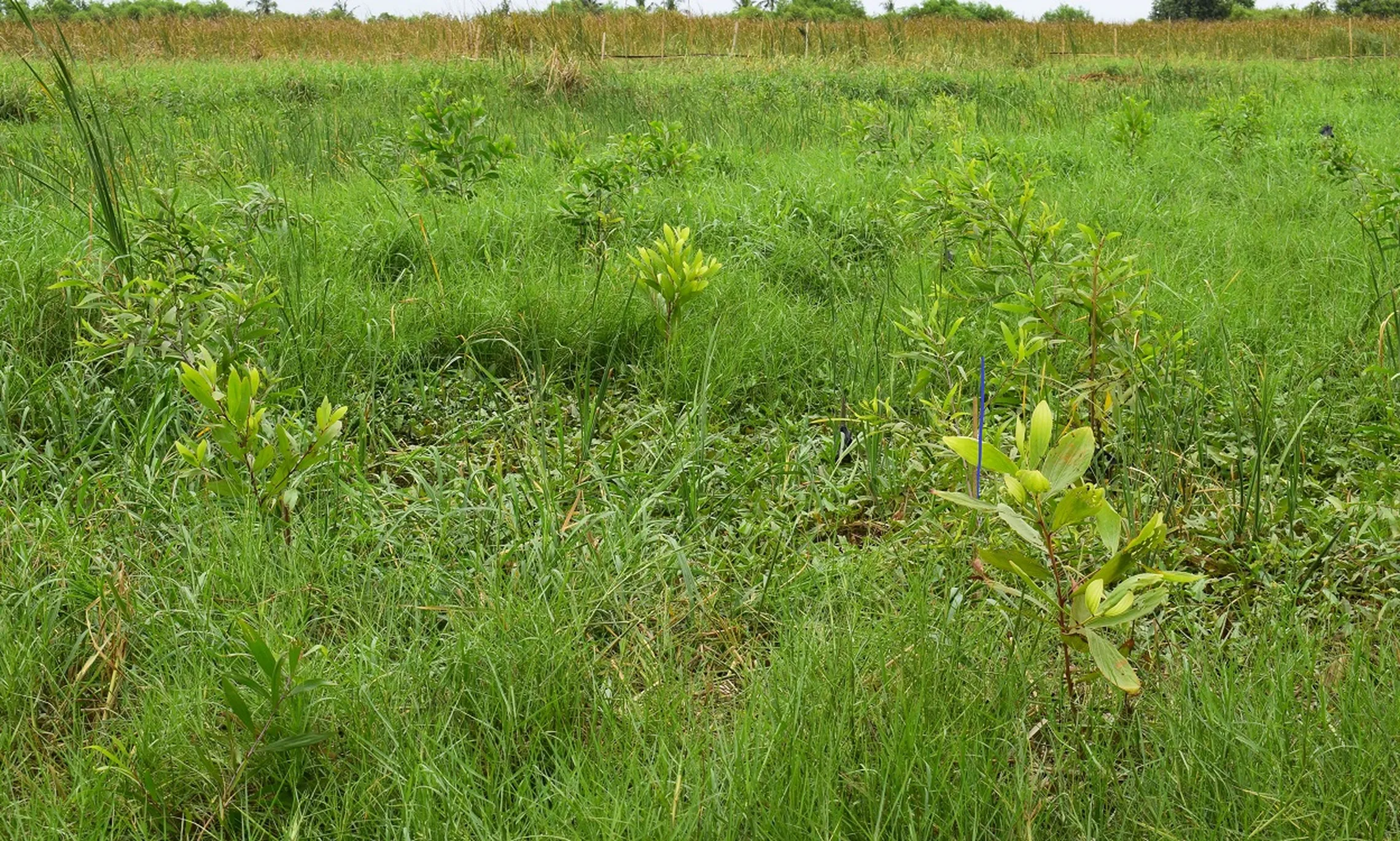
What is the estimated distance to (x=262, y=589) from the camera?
177cm

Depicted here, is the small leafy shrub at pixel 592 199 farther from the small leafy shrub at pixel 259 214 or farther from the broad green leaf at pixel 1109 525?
the broad green leaf at pixel 1109 525

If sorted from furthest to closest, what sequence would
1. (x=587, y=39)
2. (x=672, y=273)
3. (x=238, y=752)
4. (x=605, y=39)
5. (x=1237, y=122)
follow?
(x=605, y=39)
(x=587, y=39)
(x=1237, y=122)
(x=672, y=273)
(x=238, y=752)

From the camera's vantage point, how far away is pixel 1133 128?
6.04 metres

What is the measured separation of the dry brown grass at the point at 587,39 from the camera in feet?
44.4

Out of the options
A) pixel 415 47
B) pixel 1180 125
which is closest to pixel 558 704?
pixel 1180 125

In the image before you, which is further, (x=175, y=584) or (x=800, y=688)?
(x=175, y=584)

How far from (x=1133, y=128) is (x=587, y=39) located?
8.88 m

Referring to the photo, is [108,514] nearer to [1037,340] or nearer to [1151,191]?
[1037,340]

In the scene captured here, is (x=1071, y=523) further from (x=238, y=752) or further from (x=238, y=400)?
(x=238, y=400)

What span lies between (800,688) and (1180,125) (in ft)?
24.1

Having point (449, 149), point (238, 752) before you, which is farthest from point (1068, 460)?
point (449, 149)

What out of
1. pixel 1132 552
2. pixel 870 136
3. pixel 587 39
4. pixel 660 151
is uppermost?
pixel 587 39

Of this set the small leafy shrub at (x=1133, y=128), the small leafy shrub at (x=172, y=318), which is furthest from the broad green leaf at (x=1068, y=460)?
the small leafy shrub at (x=1133, y=128)

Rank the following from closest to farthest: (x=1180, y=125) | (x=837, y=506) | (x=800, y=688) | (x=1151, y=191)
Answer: (x=800, y=688) → (x=837, y=506) → (x=1151, y=191) → (x=1180, y=125)
